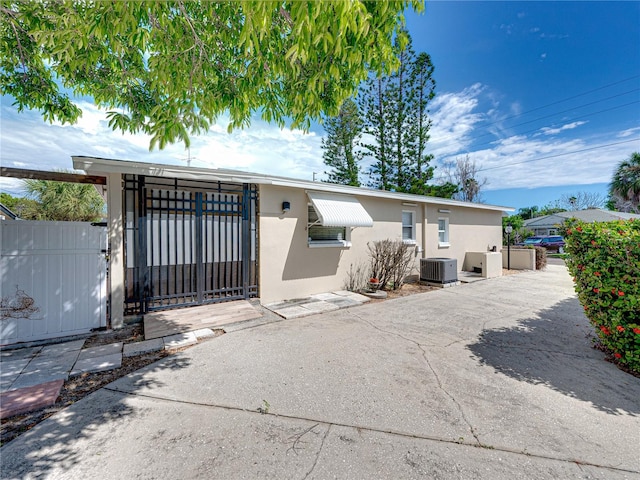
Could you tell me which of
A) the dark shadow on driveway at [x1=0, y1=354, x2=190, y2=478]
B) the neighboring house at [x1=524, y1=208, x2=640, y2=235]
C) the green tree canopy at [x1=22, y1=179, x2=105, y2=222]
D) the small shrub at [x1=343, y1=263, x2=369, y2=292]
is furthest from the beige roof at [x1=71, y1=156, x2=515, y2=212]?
the neighboring house at [x1=524, y1=208, x2=640, y2=235]

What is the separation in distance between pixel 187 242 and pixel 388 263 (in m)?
7.38

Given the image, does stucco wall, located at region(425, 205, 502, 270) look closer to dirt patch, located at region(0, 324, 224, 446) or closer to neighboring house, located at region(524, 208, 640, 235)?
dirt patch, located at region(0, 324, 224, 446)

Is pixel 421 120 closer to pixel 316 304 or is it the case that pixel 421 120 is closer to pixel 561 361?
pixel 316 304

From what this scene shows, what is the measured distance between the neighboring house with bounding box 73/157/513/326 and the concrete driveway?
2740 mm

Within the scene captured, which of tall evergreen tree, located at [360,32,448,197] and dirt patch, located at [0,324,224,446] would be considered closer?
dirt patch, located at [0,324,224,446]

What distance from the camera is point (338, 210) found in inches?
367

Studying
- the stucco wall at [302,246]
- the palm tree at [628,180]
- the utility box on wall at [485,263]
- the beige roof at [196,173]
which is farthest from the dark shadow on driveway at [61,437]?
the palm tree at [628,180]

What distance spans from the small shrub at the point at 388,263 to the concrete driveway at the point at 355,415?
491cm

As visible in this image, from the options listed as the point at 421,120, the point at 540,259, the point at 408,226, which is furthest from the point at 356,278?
the point at 421,120

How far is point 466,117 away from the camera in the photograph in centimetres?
2509

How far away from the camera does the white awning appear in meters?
8.83

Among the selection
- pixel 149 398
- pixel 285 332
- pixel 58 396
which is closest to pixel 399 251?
pixel 285 332

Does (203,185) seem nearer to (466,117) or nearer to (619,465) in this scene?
Answer: (619,465)

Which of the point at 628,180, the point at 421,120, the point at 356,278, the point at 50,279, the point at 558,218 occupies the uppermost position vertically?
the point at 421,120
